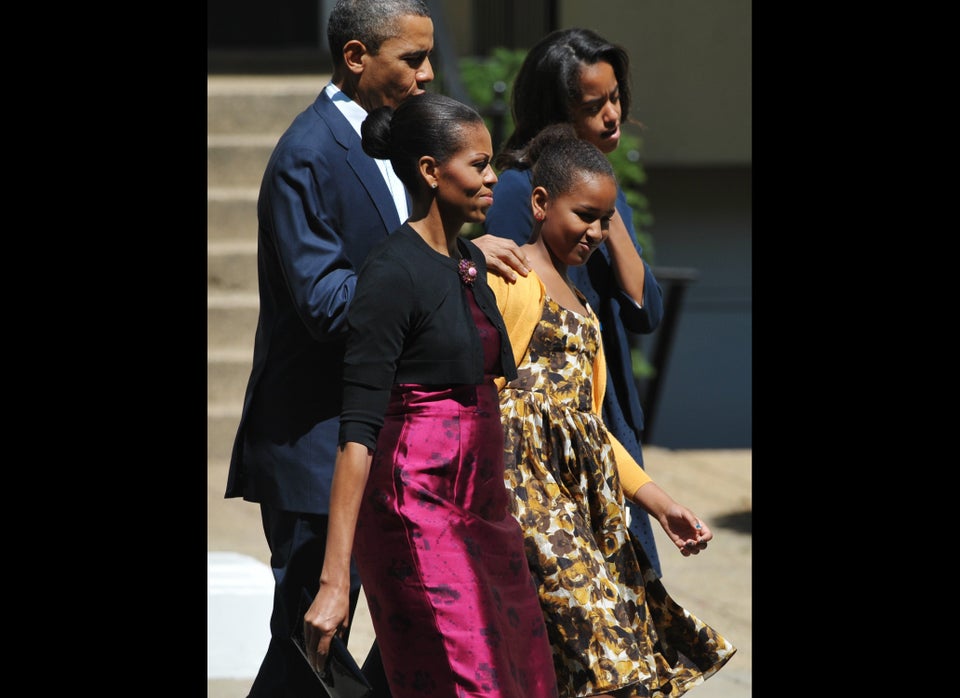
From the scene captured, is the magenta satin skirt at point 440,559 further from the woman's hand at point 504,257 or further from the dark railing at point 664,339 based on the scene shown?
the dark railing at point 664,339

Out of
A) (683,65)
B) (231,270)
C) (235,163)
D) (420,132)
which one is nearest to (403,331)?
(420,132)

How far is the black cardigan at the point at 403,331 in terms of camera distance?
10.0ft

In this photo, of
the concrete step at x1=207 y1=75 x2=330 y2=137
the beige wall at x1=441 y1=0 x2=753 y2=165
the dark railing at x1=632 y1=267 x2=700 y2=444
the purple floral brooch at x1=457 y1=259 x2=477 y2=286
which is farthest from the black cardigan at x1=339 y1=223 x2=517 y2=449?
the beige wall at x1=441 y1=0 x2=753 y2=165

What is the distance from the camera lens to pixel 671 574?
281 inches

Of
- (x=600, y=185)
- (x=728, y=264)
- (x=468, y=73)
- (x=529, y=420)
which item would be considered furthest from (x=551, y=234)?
(x=728, y=264)

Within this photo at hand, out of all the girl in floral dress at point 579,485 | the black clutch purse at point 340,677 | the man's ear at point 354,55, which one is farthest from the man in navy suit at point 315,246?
the black clutch purse at point 340,677

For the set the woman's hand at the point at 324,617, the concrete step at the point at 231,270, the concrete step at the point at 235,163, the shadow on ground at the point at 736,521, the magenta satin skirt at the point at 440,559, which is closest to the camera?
the woman's hand at the point at 324,617

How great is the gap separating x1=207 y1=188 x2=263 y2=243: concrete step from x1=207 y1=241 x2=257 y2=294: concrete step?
0.20m

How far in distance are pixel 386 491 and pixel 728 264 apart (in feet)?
31.6

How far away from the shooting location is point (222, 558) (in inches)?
257

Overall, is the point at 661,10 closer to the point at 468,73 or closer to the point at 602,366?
the point at 468,73

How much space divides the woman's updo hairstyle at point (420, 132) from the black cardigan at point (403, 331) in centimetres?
15

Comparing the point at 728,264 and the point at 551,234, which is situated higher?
the point at 551,234

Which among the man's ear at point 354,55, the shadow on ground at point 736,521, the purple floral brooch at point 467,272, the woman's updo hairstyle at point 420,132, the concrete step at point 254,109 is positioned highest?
the man's ear at point 354,55
